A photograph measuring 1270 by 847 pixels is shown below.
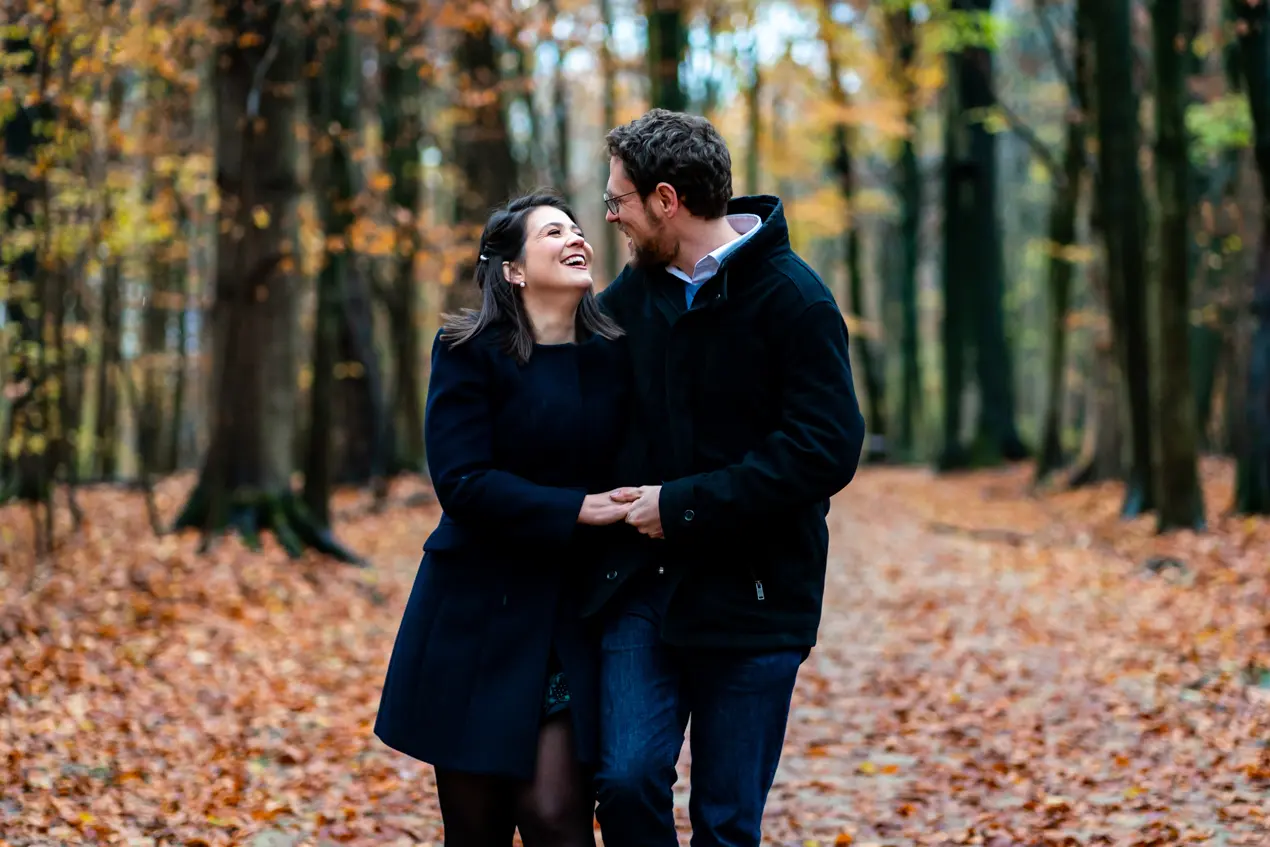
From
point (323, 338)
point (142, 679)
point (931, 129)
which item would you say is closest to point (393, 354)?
point (323, 338)

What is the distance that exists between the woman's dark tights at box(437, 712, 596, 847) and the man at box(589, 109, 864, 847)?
14 cm

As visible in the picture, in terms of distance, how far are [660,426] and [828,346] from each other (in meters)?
0.51

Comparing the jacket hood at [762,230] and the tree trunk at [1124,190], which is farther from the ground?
the tree trunk at [1124,190]

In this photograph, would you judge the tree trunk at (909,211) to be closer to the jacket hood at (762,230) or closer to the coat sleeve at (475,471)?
the jacket hood at (762,230)

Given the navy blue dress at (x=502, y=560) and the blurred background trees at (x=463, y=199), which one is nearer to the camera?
the navy blue dress at (x=502, y=560)

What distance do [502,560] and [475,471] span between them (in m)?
0.26

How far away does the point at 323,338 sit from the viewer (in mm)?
12406

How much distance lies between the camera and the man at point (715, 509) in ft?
11.1

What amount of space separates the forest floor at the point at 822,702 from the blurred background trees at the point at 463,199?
3.43 ft

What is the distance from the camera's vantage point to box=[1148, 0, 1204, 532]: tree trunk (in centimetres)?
1298

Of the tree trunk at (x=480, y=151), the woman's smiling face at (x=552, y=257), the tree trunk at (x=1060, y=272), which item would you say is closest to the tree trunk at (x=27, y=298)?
the tree trunk at (x=480, y=151)

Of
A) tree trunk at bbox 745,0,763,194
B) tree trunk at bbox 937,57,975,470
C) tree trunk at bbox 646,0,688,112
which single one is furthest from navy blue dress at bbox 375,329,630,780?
tree trunk at bbox 937,57,975,470

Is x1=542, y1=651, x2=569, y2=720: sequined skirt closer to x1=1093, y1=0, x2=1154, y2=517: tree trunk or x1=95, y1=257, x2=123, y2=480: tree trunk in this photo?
x1=95, y1=257, x2=123, y2=480: tree trunk

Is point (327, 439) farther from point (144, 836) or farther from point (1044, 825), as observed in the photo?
point (1044, 825)
